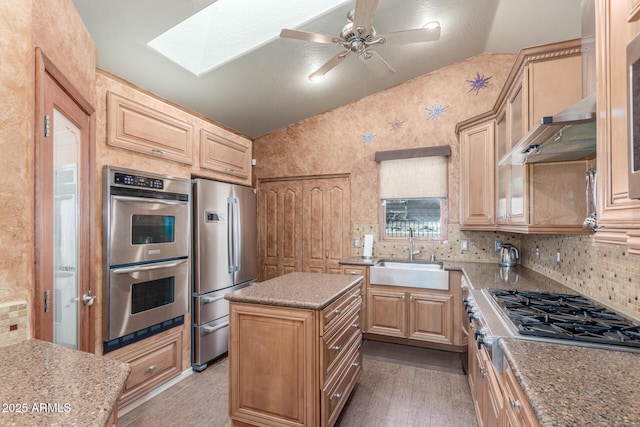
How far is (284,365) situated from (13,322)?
126cm

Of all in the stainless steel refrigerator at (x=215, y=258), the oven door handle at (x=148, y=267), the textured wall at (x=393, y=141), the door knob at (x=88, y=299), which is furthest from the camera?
the textured wall at (x=393, y=141)

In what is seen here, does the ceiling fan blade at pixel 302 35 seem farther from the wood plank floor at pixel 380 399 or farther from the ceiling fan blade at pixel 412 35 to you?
the wood plank floor at pixel 380 399

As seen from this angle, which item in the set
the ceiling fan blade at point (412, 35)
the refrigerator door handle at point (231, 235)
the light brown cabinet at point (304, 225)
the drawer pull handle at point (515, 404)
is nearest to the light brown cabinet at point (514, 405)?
→ the drawer pull handle at point (515, 404)

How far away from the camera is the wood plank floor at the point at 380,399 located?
211cm

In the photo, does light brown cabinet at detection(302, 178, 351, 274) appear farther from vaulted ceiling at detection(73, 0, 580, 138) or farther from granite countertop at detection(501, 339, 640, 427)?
granite countertop at detection(501, 339, 640, 427)

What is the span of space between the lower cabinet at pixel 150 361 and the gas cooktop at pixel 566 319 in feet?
8.27

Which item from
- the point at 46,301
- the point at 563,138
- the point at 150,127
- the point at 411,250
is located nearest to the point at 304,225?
the point at 411,250

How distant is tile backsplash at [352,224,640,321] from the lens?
1506 millimetres

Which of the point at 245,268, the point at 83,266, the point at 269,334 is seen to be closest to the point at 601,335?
the point at 269,334

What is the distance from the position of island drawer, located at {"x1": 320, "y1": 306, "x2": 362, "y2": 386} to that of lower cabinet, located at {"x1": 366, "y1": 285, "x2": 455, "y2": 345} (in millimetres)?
1066

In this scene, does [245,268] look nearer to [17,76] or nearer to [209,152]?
[209,152]

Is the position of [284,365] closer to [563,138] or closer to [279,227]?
[563,138]

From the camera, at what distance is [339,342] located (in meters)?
2.01

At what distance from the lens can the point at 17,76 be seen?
1.23 meters
